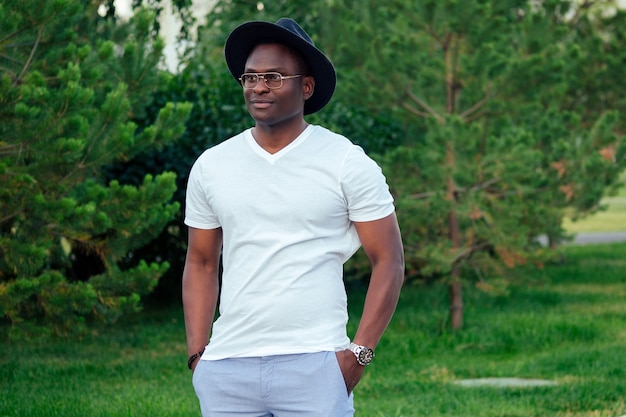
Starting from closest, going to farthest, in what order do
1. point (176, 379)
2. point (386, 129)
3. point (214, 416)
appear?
point (214, 416)
point (176, 379)
point (386, 129)

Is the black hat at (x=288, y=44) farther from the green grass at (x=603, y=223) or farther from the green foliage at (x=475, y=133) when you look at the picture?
the green grass at (x=603, y=223)

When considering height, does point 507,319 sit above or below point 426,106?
below

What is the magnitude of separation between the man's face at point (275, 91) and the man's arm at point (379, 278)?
41 centimetres

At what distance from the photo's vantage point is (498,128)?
1094cm

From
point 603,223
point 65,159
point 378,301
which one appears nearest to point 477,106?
point 65,159

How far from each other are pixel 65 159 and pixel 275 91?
372cm

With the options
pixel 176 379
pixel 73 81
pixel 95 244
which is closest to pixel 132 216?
pixel 95 244

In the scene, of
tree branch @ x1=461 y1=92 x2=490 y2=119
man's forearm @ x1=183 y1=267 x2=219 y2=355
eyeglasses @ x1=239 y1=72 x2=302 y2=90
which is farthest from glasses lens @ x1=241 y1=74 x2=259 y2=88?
tree branch @ x1=461 y1=92 x2=490 y2=119

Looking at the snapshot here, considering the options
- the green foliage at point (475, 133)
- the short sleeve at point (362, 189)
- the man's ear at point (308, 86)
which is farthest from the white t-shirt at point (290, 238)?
the green foliage at point (475, 133)

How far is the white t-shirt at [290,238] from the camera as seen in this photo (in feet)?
10.4

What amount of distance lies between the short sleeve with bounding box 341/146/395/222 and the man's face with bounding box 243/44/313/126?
0.24m

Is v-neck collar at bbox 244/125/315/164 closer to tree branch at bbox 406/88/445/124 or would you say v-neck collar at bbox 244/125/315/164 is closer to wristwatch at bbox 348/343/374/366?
wristwatch at bbox 348/343/374/366

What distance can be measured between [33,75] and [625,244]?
17461mm

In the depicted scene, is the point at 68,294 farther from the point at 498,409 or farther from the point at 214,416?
the point at 214,416
